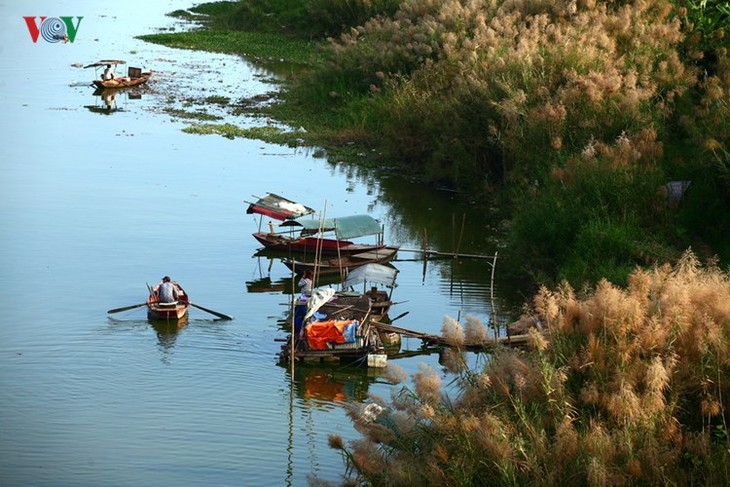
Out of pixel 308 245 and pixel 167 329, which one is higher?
pixel 308 245

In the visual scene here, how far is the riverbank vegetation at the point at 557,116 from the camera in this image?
869 inches

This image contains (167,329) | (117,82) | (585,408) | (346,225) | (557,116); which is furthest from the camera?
(117,82)

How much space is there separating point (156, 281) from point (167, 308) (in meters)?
2.62

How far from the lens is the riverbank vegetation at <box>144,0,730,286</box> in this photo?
2206 cm

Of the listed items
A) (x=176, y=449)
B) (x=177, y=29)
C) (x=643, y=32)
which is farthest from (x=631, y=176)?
(x=177, y=29)

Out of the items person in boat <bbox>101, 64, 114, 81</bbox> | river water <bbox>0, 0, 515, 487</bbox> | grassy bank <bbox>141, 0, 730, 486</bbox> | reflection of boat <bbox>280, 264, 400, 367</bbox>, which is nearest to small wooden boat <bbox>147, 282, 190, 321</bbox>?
river water <bbox>0, 0, 515, 487</bbox>

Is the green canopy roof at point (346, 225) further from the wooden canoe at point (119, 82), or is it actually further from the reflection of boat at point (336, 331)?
the wooden canoe at point (119, 82)

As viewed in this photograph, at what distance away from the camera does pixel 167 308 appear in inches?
805

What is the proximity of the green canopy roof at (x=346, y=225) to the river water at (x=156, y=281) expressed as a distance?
1.08m

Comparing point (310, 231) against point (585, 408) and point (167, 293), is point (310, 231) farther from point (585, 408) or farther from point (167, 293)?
point (585, 408)

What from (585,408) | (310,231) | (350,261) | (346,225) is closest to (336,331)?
(350,261)

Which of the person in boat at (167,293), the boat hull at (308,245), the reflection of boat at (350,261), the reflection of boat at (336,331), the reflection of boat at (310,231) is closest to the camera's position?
the reflection of boat at (336,331)

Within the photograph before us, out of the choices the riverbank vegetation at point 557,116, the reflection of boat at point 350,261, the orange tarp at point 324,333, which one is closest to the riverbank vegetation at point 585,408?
the orange tarp at point 324,333

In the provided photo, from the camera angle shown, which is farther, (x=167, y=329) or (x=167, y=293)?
(x=167, y=293)
